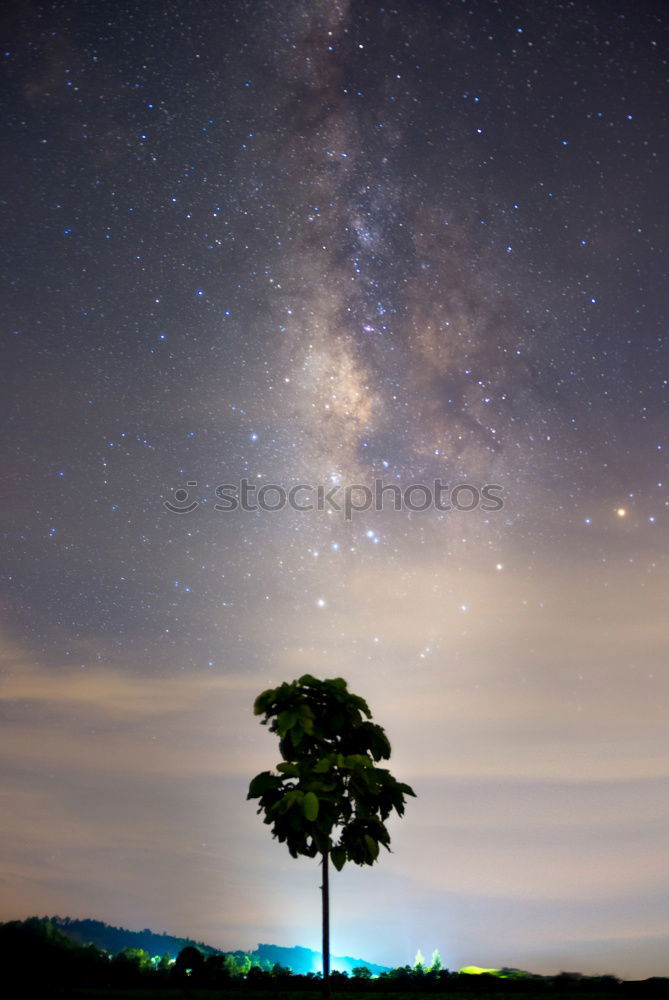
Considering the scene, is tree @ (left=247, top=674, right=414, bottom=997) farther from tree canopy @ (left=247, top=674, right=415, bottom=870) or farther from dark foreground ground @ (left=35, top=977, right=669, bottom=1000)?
dark foreground ground @ (left=35, top=977, right=669, bottom=1000)

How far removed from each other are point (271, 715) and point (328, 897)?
433cm

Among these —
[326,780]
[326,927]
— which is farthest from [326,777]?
[326,927]

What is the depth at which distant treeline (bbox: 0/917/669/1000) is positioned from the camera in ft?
69.8

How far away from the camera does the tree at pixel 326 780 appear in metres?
18.8

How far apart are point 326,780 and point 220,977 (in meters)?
7.05

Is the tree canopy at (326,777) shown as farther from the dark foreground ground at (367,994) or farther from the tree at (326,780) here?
the dark foreground ground at (367,994)

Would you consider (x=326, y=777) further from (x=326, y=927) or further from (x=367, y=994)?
(x=367, y=994)

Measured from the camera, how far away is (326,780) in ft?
63.4

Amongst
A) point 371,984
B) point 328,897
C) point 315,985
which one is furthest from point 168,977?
point 328,897

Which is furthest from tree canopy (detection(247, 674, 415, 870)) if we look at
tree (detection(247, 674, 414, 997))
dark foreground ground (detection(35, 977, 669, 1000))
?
dark foreground ground (detection(35, 977, 669, 1000))

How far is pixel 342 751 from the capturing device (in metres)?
20.9

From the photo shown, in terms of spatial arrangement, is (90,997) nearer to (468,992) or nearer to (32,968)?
(32,968)

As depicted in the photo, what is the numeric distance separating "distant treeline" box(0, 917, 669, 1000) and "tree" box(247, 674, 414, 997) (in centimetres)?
417

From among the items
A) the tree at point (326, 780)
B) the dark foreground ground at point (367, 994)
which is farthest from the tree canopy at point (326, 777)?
the dark foreground ground at point (367, 994)
